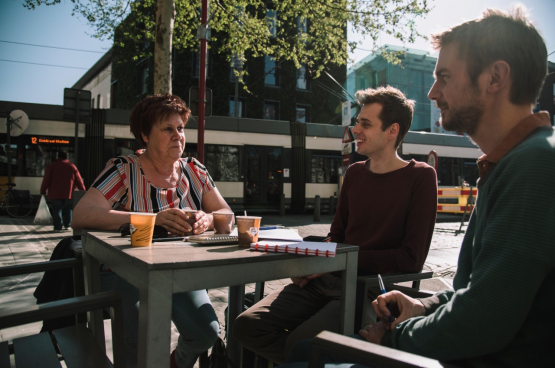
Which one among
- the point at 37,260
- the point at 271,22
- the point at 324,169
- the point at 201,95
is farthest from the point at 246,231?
the point at 271,22

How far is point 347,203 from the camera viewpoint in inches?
95.3

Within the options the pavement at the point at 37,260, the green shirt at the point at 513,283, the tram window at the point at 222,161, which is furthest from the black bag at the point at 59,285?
the tram window at the point at 222,161

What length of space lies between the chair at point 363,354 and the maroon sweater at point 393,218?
3.70 ft

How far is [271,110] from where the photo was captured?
21922 mm

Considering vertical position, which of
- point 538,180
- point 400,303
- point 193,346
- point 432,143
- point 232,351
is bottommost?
point 232,351

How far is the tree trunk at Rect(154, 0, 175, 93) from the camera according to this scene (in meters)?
7.48

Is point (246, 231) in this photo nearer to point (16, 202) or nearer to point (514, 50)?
point (514, 50)

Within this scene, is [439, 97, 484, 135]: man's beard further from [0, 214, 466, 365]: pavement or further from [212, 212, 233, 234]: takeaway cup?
[0, 214, 466, 365]: pavement

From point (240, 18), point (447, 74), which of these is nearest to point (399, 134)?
point (447, 74)

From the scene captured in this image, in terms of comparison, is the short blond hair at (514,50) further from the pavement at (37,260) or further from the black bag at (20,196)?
the black bag at (20,196)

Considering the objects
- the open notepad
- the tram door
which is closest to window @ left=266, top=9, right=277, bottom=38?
the tram door

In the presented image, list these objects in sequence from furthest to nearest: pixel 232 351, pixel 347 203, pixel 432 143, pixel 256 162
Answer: pixel 432 143 < pixel 256 162 < pixel 347 203 < pixel 232 351

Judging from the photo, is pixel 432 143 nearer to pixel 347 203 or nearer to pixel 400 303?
pixel 347 203

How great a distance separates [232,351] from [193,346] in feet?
1.22
